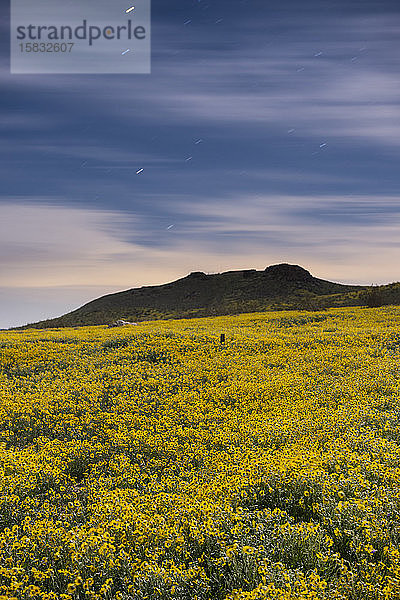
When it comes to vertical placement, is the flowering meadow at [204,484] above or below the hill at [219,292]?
below

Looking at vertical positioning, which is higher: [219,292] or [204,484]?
[219,292]

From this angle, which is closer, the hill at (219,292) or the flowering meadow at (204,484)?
the flowering meadow at (204,484)

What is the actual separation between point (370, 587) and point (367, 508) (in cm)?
161

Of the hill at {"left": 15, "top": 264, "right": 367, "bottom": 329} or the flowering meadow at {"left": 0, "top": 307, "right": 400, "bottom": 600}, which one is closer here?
the flowering meadow at {"left": 0, "top": 307, "right": 400, "bottom": 600}

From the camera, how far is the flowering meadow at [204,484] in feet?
18.5

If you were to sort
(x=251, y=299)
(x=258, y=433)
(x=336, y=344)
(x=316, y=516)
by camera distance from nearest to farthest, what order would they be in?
(x=316, y=516)
(x=258, y=433)
(x=336, y=344)
(x=251, y=299)

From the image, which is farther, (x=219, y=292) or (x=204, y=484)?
(x=219, y=292)

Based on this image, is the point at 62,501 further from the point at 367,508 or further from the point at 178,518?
the point at 367,508

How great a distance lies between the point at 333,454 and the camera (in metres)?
8.96

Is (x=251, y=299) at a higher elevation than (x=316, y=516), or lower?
higher

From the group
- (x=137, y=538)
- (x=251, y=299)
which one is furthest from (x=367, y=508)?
(x=251, y=299)

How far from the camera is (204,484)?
8.29 metres

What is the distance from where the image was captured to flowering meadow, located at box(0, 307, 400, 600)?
564cm

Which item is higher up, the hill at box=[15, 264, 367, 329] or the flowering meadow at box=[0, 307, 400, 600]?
the hill at box=[15, 264, 367, 329]
